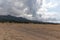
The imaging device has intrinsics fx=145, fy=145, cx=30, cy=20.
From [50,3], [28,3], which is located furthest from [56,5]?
[28,3]

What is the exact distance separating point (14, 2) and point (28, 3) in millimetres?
99

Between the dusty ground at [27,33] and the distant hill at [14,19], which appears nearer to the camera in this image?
the dusty ground at [27,33]

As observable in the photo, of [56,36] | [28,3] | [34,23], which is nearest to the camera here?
[56,36]

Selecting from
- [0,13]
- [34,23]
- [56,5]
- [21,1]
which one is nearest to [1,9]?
[0,13]

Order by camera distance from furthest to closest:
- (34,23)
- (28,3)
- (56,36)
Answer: (28,3) < (34,23) < (56,36)

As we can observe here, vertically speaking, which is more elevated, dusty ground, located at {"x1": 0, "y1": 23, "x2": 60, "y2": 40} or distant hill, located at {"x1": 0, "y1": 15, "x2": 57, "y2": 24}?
distant hill, located at {"x1": 0, "y1": 15, "x2": 57, "y2": 24}

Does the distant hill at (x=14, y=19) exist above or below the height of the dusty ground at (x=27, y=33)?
above

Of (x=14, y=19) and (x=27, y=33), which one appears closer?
(x=27, y=33)

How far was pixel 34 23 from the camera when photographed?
3.04 ft

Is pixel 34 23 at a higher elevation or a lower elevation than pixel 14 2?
lower

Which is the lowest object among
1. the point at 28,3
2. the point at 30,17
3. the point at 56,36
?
the point at 56,36

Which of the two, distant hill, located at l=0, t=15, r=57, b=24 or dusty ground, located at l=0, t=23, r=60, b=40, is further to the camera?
distant hill, located at l=0, t=15, r=57, b=24

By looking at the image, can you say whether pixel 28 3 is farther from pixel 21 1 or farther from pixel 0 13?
pixel 0 13

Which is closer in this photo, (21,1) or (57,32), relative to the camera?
(57,32)
